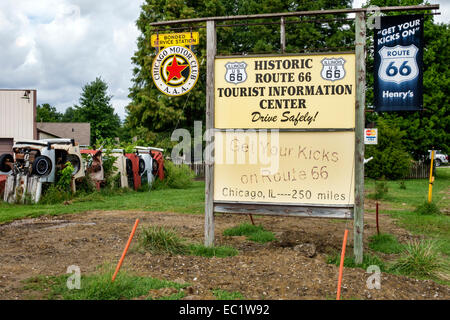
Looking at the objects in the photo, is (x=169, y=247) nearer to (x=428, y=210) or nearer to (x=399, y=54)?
(x=399, y=54)

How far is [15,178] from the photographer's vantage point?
1362cm

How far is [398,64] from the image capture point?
293 inches

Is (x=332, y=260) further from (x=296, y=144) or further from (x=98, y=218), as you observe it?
(x=98, y=218)

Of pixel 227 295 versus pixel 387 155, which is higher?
pixel 387 155

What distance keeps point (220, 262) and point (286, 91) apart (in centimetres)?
278

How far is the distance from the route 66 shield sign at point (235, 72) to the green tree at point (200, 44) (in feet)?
71.1

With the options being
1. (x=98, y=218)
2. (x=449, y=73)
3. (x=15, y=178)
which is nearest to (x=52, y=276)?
(x=98, y=218)

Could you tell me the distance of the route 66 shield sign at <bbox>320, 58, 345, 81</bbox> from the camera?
21.9 ft

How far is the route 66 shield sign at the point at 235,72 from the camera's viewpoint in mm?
7066

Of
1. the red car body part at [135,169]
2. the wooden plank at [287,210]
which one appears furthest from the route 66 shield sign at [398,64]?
the red car body part at [135,169]

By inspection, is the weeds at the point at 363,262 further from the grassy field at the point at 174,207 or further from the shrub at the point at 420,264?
the grassy field at the point at 174,207

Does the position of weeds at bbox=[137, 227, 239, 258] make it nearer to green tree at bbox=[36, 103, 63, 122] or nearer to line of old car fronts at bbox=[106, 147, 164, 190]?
line of old car fronts at bbox=[106, 147, 164, 190]

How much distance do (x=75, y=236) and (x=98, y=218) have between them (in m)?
2.52

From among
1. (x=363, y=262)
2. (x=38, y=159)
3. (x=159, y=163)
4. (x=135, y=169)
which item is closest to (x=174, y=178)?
(x=159, y=163)
